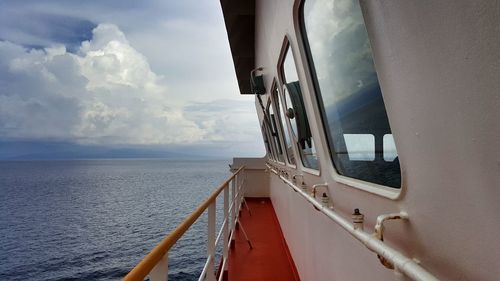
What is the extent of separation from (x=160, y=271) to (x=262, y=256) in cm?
329

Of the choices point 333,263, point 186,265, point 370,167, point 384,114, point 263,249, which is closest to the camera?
point 384,114

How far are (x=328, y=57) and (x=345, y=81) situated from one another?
0.19 metres

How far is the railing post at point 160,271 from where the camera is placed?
976mm

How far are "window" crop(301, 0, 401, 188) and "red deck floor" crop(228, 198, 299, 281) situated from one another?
203cm

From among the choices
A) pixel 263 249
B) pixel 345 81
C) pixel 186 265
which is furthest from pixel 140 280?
pixel 186 265

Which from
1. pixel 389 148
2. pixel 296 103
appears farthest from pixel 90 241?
pixel 389 148

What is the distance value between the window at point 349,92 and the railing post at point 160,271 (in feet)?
2.46

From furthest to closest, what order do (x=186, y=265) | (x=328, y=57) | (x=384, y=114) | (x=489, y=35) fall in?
(x=186, y=265) → (x=328, y=57) → (x=384, y=114) → (x=489, y=35)

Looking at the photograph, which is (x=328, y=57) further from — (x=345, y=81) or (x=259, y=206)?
(x=259, y=206)

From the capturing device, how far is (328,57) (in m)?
1.63

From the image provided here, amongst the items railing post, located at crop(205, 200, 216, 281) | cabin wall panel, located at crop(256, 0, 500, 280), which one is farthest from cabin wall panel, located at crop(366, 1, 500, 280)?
railing post, located at crop(205, 200, 216, 281)

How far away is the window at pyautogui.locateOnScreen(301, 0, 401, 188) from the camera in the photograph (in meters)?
1.16

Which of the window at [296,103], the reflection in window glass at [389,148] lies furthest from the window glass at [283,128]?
the reflection in window glass at [389,148]

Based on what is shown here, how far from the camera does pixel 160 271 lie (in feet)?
3.25
